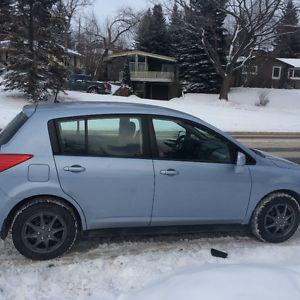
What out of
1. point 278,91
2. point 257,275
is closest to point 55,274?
point 257,275

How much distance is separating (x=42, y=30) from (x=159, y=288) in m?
22.8

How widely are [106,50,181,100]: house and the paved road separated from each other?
33.5 metres

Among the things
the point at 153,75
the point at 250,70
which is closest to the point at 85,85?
the point at 153,75

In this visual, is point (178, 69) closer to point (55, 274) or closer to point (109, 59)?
point (109, 59)

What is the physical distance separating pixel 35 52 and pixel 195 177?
839 inches

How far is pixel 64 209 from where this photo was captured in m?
4.82

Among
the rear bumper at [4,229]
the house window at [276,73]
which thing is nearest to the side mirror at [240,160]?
the rear bumper at [4,229]

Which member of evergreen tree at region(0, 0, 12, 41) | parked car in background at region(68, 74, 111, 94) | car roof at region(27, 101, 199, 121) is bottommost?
parked car in background at region(68, 74, 111, 94)

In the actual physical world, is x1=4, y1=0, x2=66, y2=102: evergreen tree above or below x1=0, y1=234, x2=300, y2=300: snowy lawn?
above

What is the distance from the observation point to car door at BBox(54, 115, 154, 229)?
481cm

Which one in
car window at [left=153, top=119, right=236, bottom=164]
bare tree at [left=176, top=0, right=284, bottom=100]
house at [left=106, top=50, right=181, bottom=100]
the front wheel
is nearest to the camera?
car window at [left=153, top=119, right=236, bottom=164]

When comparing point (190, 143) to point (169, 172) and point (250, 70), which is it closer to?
point (169, 172)

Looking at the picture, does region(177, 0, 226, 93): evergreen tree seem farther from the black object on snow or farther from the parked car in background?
the black object on snow

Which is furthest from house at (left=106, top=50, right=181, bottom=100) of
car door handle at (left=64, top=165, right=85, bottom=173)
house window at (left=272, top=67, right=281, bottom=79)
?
car door handle at (left=64, top=165, right=85, bottom=173)
